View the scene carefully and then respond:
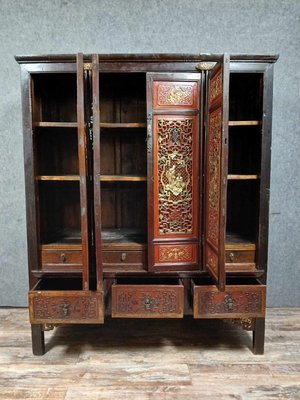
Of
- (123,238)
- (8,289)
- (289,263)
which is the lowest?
(8,289)

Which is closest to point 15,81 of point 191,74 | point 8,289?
point 191,74

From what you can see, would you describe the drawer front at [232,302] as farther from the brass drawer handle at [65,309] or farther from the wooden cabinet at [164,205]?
the brass drawer handle at [65,309]

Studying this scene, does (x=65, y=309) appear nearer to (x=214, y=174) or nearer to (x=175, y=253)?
(x=175, y=253)

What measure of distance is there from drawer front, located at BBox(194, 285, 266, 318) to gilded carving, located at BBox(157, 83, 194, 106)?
1.02 m

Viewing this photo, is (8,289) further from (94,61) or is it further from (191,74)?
(191,74)

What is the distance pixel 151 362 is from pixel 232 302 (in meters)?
0.56

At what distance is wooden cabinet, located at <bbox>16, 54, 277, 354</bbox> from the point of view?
1641mm

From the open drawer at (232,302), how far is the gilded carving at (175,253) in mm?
214

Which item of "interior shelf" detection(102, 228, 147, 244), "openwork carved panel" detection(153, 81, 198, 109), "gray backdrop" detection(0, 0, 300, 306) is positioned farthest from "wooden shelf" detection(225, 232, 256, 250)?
"openwork carved panel" detection(153, 81, 198, 109)

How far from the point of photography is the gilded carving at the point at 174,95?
5.75 ft

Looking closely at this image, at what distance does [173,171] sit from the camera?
1807 millimetres

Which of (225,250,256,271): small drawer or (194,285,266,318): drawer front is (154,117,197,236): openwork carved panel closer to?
(225,250,256,271): small drawer

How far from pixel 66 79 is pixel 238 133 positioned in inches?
47.1

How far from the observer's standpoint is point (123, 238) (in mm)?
2043
